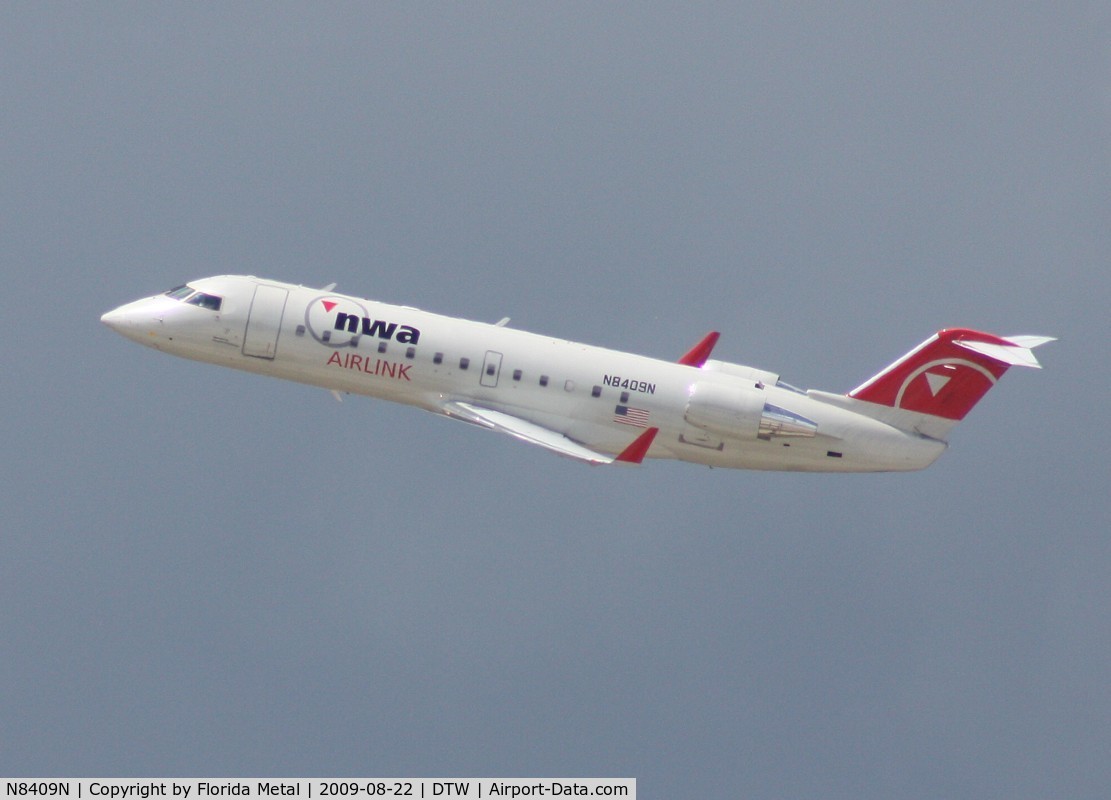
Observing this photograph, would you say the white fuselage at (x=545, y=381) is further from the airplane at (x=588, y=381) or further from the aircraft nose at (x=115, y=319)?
the aircraft nose at (x=115, y=319)

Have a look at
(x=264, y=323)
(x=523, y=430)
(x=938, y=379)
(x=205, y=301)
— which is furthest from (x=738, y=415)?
(x=205, y=301)

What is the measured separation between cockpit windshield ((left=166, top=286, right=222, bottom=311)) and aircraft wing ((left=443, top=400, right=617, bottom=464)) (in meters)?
Result: 7.96

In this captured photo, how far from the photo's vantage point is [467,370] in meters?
64.8

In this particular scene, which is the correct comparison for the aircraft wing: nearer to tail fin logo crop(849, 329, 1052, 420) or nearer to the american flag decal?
the american flag decal

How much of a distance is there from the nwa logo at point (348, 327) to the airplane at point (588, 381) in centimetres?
3

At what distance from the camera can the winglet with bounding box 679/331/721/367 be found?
219 ft

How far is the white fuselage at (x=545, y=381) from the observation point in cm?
6456

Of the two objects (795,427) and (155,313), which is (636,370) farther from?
(155,313)

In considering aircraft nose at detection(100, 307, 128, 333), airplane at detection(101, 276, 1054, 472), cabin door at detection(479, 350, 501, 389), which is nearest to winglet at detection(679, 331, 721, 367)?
airplane at detection(101, 276, 1054, 472)

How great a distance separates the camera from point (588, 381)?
64625 millimetres

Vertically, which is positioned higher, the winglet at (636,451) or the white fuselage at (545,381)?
the white fuselage at (545,381)

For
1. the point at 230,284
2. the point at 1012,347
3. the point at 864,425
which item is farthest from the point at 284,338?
the point at 1012,347

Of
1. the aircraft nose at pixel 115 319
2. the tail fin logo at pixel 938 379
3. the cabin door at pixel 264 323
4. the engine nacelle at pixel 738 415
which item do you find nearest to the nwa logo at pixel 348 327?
the cabin door at pixel 264 323

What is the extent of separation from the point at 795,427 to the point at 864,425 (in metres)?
2.49
